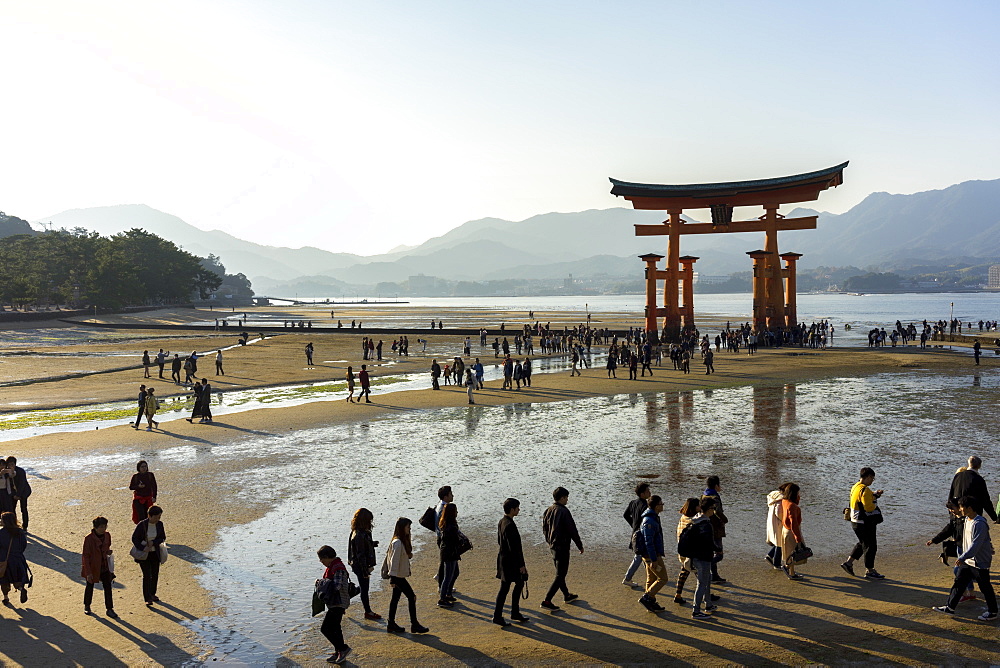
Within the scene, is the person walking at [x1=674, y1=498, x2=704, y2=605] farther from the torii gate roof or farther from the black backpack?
the torii gate roof

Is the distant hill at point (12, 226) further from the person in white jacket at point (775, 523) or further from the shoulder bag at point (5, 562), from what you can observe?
the person in white jacket at point (775, 523)

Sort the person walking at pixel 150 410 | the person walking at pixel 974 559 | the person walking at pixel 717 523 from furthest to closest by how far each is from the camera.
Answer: the person walking at pixel 150 410
the person walking at pixel 717 523
the person walking at pixel 974 559

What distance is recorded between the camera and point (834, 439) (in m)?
17.9

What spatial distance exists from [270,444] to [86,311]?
81849 millimetres

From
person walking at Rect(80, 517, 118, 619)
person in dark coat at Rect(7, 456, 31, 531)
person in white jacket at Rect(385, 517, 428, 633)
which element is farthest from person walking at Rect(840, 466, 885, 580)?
person in dark coat at Rect(7, 456, 31, 531)

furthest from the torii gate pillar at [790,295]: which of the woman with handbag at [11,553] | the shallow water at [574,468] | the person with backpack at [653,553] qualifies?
the woman with handbag at [11,553]

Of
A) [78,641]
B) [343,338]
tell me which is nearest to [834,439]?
[78,641]

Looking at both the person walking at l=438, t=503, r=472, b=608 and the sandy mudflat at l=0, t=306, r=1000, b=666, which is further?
the person walking at l=438, t=503, r=472, b=608

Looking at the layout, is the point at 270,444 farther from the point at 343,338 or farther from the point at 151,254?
the point at 151,254

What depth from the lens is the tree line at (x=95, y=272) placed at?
8588 cm

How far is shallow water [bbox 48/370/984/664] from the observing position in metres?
9.77

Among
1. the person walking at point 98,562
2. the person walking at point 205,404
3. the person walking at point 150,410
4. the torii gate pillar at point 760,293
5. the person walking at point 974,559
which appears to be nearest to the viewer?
the person walking at point 974,559

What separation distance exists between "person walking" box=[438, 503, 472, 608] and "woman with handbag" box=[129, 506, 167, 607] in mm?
3491

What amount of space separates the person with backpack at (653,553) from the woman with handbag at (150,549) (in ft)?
19.4
